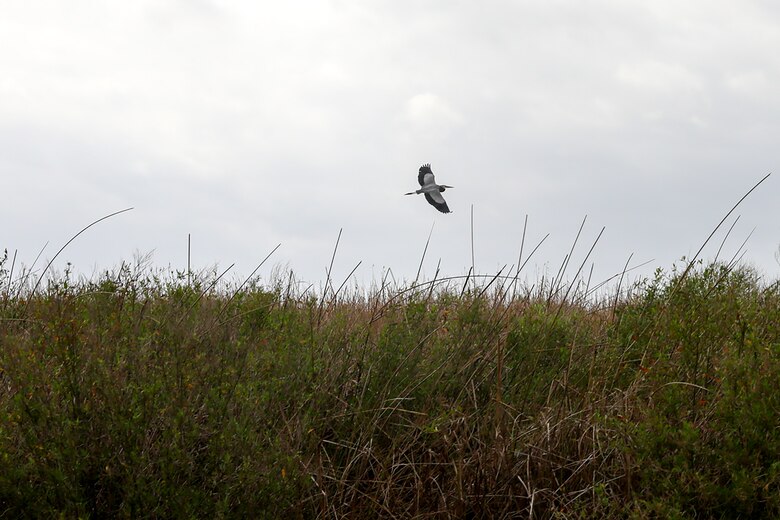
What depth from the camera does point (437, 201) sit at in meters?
11.2

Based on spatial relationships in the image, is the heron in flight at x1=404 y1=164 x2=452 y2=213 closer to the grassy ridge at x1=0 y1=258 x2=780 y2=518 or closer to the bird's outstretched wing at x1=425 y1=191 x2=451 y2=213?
the bird's outstretched wing at x1=425 y1=191 x2=451 y2=213

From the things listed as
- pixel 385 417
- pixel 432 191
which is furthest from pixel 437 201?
pixel 385 417

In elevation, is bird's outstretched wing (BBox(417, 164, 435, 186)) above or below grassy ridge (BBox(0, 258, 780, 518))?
above

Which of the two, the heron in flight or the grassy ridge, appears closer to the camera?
the grassy ridge

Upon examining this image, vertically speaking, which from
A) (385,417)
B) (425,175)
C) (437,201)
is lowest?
(385,417)

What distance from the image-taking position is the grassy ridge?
331 centimetres

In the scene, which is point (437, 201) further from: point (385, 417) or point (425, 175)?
point (385, 417)

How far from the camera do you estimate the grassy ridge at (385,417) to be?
331cm

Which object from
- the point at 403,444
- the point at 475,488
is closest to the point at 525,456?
the point at 475,488

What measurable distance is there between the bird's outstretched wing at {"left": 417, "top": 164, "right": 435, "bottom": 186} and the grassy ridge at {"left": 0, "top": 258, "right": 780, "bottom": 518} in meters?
6.16

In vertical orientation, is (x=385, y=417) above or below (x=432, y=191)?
below

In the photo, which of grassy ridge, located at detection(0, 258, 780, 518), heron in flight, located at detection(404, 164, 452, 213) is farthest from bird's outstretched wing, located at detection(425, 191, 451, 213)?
grassy ridge, located at detection(0, 258, 780, 518)

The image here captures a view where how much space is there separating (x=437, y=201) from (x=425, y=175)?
45cm

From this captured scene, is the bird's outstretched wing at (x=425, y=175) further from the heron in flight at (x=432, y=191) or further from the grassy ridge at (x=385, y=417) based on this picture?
the grassy ridge at (x=385, y=417)
